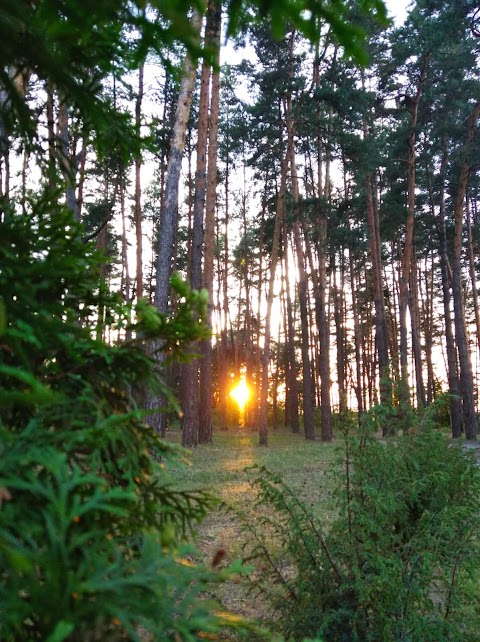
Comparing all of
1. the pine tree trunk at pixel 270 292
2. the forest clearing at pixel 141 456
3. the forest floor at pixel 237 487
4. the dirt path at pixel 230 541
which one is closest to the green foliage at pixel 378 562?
the forest clearing at pixel 141 456

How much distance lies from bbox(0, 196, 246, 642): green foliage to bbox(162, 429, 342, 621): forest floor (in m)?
0.23

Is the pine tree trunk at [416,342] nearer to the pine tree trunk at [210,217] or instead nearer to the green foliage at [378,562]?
the pine tree trunk at [210,217]

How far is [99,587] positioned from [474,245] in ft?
121

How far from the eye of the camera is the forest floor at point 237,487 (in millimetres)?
5004

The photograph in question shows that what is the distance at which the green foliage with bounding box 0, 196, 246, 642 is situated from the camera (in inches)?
43.3

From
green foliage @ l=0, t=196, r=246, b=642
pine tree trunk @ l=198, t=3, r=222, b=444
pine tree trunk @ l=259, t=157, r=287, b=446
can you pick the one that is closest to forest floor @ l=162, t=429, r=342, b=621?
green foliage @ l=0, t=196, r=246, b=642

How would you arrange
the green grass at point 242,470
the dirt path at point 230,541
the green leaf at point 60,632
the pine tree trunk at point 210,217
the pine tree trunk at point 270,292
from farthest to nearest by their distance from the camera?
the pine tree trunk at point 270,292 → the pine tree trunk at point 210,217 → the green grass at point 242,470 → the dirt path at point 230,541 → the green leaf at point 60,632

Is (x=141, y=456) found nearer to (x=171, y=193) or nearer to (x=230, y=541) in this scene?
(x=230, y=541)

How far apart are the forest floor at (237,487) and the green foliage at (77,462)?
0.23 metres

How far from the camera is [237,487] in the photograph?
34.5 feet

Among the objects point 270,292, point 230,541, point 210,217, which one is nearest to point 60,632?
point 230,541

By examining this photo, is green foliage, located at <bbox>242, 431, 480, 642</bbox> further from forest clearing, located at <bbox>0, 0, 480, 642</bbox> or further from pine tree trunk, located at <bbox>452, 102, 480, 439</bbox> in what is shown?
pine tree trunk, located at <bbox>452, 102, 480, 439</bbox>

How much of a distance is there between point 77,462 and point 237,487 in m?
9.69

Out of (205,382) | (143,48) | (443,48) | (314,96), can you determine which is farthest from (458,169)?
(143,48)
